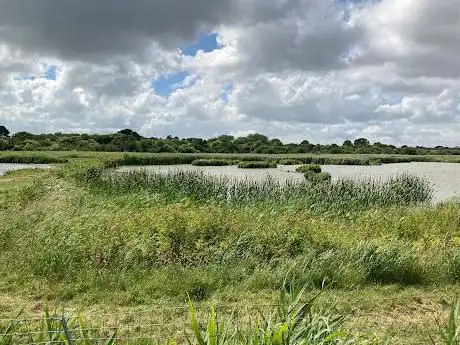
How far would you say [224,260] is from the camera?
27.0ft

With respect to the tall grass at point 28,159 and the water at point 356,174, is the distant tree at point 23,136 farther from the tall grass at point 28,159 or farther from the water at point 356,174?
the water at point 356,174

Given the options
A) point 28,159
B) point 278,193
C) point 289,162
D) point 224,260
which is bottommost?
point 28,159

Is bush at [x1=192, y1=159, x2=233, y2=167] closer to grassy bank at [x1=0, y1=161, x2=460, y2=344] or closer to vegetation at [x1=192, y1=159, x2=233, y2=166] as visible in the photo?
vegetation at [x1=192, y1=159, x2=233, y2=166]

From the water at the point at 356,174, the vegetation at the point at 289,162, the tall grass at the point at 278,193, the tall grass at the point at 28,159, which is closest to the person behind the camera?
the tall grass at the point at 278,193

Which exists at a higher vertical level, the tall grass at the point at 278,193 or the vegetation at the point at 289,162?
the tall grass at the point at 278,193

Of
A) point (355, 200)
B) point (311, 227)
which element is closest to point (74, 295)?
point (311, 227)

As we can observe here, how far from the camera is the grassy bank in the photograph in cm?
679

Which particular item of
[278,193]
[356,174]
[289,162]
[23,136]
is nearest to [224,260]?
[278,193]

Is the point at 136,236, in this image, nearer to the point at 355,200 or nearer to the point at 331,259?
the point at 331,259

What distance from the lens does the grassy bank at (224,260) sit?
22.3ft

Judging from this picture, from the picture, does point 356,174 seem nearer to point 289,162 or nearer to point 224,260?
point 289,162

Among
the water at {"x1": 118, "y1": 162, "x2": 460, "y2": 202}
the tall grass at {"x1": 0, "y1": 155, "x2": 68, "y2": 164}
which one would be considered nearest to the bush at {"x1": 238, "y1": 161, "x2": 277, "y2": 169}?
the water at {"x1": 118, "y1": 162, "x2": 460, "y2": 202}

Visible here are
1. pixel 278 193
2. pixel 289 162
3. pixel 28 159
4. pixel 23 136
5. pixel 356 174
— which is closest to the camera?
pixel 278 193

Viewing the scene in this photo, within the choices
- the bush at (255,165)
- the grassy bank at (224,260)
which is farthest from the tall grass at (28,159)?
the grassy bank at (224,260)
